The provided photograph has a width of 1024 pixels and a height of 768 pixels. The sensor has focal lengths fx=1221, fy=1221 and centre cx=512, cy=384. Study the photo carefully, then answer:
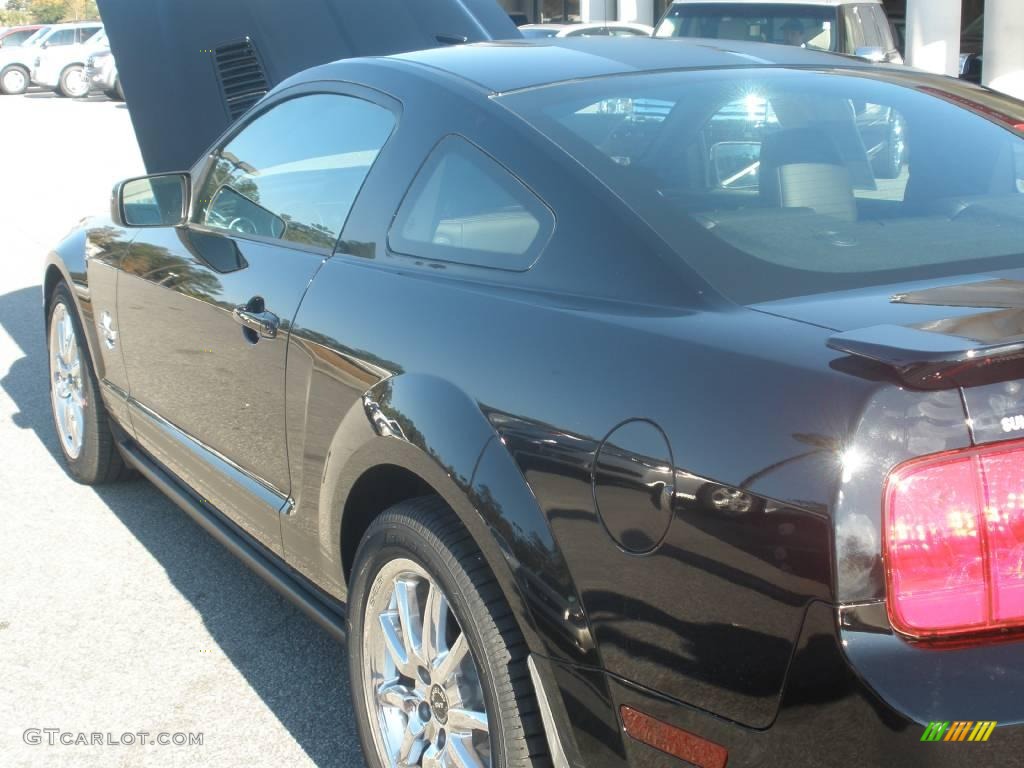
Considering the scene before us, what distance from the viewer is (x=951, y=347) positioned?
1.63m

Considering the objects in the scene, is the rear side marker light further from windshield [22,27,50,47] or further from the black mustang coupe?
windshield [22,27,50,47]

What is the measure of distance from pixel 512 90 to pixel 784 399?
126 centimetres

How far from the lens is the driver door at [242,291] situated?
303 centimetres

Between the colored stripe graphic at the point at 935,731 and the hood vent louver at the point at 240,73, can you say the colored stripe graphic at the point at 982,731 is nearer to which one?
the colored stripe graphic at the point at 935,731

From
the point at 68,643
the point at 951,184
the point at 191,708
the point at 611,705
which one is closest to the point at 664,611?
the point at 611,705

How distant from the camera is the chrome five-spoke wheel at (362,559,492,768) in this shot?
2385mm

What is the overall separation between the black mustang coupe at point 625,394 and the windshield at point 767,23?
8735 mm

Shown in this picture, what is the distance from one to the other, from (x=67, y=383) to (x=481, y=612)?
3.29 m

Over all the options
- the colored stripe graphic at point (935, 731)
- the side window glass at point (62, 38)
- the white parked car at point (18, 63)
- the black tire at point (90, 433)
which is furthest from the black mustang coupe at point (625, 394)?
the white parked car at point (18, 63)

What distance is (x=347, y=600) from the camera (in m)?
2.72

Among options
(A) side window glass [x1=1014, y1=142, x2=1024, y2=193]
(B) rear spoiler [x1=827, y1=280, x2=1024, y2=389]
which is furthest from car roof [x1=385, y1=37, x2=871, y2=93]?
(B) rear spoiler [x1=827, y1=280, x2=1024, y2=389]

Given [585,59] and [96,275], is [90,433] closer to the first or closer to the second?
[96,275]

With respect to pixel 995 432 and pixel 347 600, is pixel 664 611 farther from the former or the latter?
pixel 347 600

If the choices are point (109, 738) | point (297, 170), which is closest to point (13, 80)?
point (297, 170)
